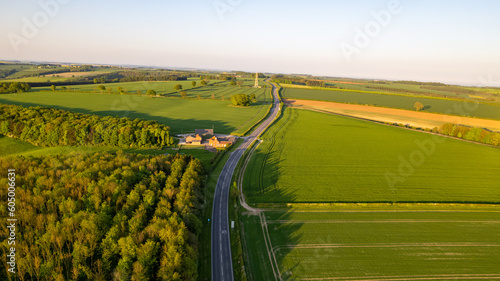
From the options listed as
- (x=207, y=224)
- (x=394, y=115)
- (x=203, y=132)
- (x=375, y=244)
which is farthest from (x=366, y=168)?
(x=394, y=115)

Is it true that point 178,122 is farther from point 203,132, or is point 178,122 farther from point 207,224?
point 207,224

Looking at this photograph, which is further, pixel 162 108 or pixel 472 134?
pixel 162 108

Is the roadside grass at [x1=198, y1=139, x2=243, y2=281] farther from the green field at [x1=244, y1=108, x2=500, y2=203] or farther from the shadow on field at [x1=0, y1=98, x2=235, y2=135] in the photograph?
the shadow on field at [x1=0, y1=98, x2=235, y2=135]

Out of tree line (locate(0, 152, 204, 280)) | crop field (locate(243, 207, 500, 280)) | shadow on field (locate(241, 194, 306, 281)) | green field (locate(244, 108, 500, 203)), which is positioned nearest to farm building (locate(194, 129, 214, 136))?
green field (locate(244, 108, 500, 203))

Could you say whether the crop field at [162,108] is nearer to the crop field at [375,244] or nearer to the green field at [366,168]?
the green field at [366,168]

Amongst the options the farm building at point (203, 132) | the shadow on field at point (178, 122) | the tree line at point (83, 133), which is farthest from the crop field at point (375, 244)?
the shadow on field at point (178, 122)

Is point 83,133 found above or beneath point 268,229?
above
